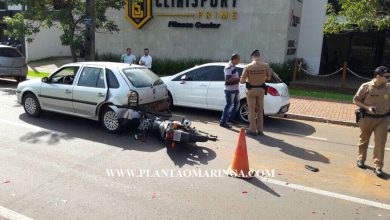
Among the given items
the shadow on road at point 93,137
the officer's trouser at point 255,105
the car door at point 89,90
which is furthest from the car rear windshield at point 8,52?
the officer's trouser at point 255,105

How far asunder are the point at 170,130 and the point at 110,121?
1.81 metres

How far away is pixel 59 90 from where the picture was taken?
28.7ft

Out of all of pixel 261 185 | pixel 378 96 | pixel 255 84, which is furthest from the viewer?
pixel 255 84

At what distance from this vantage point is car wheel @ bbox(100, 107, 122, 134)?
7.95m

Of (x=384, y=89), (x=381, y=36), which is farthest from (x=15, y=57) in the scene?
(x=381, y=36)

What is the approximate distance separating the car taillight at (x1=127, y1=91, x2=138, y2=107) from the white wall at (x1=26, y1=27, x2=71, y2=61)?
65.4 ft

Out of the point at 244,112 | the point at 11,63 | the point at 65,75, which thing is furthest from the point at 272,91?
the point at 11,63

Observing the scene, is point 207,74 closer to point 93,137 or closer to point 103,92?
point 103,92

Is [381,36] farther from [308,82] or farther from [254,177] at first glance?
[254,177]

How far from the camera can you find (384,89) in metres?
6.01

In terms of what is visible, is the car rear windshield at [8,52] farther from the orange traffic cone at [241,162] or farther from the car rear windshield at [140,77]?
the orange traffic cone at [241,162]

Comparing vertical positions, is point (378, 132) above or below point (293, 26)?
below

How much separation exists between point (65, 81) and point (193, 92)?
330cm

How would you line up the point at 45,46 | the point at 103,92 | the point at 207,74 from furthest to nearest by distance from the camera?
the point at 45,46 < the point at 207,74 < the point at 103,92
